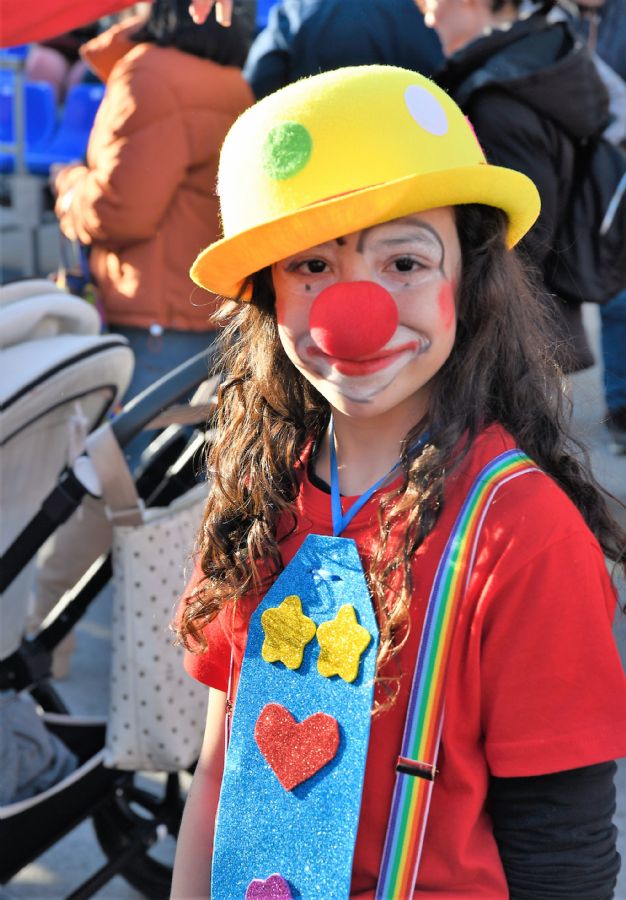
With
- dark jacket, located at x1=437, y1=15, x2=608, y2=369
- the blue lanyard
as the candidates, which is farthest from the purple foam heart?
dark jacket, located at x1=437, y1=15, x2=608, y2=369

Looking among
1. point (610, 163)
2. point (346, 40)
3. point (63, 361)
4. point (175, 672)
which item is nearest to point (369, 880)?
point (175, 672)

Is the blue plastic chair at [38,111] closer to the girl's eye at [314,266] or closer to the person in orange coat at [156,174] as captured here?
the person in orange coat at [156,174]

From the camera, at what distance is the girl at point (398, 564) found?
3.92ft

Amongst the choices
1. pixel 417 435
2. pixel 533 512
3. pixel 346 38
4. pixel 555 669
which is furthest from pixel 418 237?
pixel 346 38

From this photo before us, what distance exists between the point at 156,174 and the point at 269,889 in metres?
2.36

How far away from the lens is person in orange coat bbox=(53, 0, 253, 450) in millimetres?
3227

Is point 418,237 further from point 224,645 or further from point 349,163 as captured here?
point 224,645

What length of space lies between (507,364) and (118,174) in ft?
6.82

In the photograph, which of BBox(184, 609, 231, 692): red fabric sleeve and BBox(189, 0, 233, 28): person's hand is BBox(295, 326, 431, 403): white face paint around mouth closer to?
BBox(184, 609, 231, 692): red fabric sleeve

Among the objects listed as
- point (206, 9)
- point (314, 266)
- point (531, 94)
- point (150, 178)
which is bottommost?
point (150, 178)

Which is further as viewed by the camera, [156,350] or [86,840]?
[156,350]

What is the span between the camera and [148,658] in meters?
2.18

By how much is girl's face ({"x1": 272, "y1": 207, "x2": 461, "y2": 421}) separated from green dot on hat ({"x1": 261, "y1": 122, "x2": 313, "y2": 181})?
0.10 m

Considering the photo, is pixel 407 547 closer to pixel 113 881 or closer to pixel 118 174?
pixel 113 881
